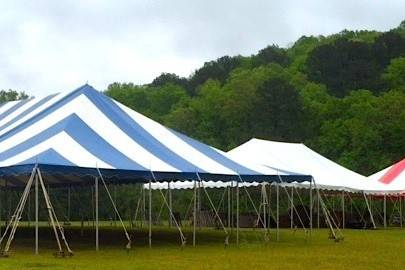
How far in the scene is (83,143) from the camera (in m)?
12.7

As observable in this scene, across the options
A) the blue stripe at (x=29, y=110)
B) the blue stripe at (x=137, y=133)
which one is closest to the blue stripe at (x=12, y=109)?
the blue stripe at (x=29, y=110)

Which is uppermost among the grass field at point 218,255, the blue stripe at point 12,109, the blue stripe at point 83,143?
the blue stripe at point 12,109

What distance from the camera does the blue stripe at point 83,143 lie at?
12.5 m

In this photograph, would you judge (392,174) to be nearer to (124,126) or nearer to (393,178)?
(393,178)

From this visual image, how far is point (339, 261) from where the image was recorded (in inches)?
426

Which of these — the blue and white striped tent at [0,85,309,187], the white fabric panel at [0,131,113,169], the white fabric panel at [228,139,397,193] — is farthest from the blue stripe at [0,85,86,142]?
the white fabric panel at [228,139,397,193]

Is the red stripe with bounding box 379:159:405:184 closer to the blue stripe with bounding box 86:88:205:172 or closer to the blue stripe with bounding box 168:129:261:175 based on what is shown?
the blue stripe with bounding box 168:129:261:175

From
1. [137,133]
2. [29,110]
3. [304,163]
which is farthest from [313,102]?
[137,133]

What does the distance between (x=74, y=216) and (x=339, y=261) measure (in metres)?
24.6

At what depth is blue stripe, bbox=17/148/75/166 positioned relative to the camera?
11484 millimetres

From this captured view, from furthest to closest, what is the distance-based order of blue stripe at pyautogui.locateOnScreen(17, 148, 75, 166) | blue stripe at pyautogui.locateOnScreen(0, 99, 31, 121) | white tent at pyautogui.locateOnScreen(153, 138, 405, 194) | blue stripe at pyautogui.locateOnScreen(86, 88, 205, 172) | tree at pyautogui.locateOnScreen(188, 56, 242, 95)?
tree at pyautogui.locateOnScreen(188, 56, 242, 95) → white tent at pyautogui.locateOnScreen(153, 138, 405, 194) → blue stripe at pyautogui.locateOnScreen(0, 99, 31, 121) → blue stripe at pyautogui.locateOnScreen(86, 88, 205, 172) → blue stripe at pyautogui.locateOnScreen(17, 148, 75, 166)

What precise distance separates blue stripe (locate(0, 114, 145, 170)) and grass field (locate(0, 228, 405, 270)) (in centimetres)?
153

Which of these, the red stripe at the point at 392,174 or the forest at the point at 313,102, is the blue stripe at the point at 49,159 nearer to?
the red stripe at the point at 392,174

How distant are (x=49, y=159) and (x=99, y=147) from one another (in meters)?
1.40
